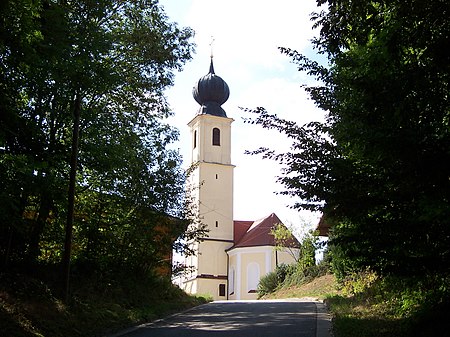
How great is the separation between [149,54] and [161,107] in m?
2.04

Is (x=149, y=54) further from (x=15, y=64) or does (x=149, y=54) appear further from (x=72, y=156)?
(x=15, y=64)

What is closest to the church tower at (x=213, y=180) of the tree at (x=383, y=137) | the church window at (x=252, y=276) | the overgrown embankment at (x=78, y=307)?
the church window at (x=252, y=276)

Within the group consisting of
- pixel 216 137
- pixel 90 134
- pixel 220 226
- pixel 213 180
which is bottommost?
pixel 90 134

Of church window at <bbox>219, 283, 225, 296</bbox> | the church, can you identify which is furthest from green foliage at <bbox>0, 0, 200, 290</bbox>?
church window at <bbox>219, 283, 225, 296</bbox>

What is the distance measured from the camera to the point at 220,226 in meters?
61.3

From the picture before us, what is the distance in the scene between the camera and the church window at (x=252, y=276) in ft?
186

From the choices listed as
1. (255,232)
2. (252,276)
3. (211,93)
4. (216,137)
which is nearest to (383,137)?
(252,276)

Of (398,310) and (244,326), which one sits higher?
(398,310)

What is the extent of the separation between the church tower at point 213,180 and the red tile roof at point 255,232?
1762mm

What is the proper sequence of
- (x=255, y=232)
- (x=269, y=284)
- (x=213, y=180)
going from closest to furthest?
(x=269, y=284), (x=255, y=232), (x=213, y=180)

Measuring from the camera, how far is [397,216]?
7.81 meters

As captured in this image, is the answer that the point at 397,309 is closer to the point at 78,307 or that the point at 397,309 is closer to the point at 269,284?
the point at 78,307

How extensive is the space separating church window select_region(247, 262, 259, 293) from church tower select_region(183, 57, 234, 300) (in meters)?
3.37

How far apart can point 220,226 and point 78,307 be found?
48.5 m
